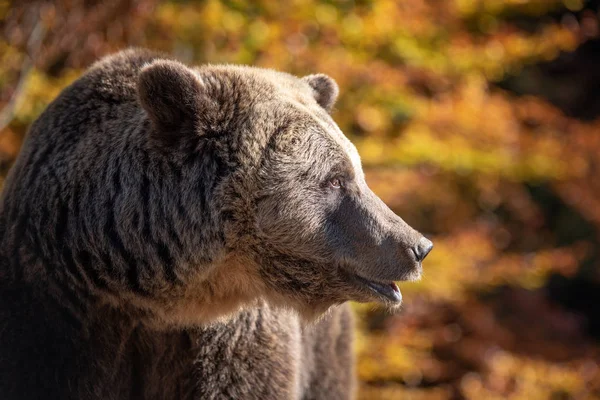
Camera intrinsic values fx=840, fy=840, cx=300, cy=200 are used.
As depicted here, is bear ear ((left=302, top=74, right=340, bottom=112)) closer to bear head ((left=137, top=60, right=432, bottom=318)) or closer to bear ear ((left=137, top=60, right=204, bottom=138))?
bear head ((left=137, top=60, right=432, bottom=318))

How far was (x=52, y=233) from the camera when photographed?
10.2ft

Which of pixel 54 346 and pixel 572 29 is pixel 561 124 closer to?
pixel 572 29

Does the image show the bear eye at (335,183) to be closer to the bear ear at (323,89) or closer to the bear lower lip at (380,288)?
the bear lower lip at (380,288)

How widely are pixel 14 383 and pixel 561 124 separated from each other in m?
6.77

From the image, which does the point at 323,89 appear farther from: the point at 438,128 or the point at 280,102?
the point at 438,128

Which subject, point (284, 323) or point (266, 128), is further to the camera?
point (284, 323)

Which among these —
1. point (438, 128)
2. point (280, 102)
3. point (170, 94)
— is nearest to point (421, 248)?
point (280, 102)

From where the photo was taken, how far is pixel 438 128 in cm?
720

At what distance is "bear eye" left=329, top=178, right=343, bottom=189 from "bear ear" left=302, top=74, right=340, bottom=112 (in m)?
0.56

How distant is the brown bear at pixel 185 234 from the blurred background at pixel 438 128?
114cm

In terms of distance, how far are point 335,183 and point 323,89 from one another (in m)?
0.61

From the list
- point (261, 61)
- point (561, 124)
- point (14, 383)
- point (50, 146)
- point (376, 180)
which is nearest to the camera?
point (14, 383)

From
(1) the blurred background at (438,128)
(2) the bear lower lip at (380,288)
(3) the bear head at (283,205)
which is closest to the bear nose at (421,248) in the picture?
(3) the bear head at (283,205)

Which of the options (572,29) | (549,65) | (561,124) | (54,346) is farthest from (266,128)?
(549,65)
